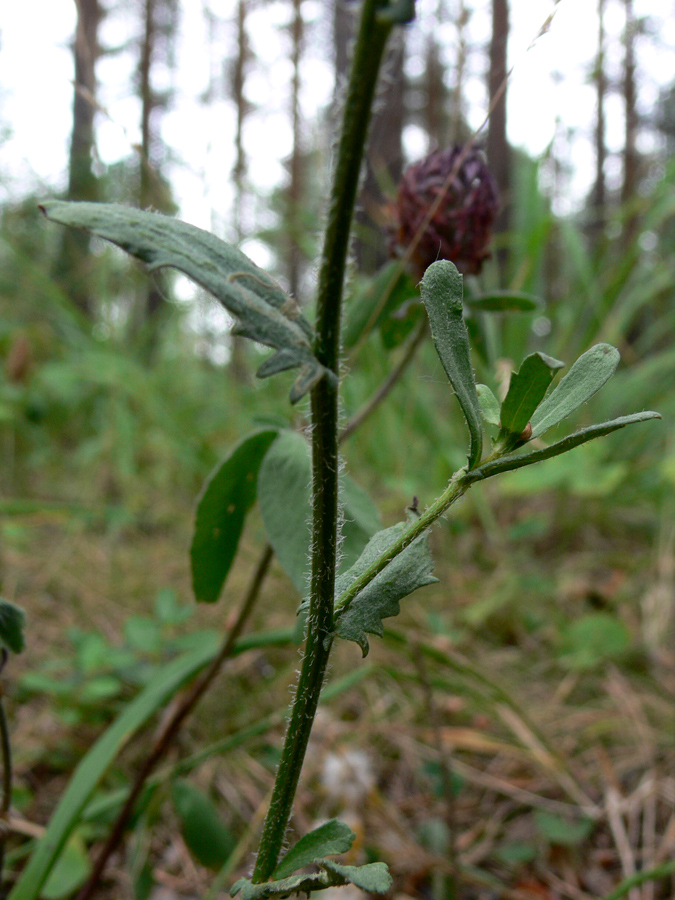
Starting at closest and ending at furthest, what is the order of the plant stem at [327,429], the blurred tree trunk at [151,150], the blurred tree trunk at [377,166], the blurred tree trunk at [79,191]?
the plant stem at [327,429]
the blurred tree trunk at [151,150]
the blurred tree trunk at [377,166]
the blurred tree trunk at [79,191]

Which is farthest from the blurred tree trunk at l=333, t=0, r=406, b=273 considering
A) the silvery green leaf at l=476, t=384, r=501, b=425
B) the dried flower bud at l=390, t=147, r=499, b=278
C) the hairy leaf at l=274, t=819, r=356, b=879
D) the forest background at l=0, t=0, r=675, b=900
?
the hairy leaf at l=274, t=819, r=356, b=879

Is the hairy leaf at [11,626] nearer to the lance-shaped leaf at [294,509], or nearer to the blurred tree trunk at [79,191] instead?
the lance-shaped leaf at [294,509]

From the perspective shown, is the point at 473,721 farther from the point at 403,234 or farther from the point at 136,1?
the point at 136,1

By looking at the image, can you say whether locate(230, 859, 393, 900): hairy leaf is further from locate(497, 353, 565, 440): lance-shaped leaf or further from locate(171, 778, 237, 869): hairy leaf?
locate(171, 778, 237, 869): hairy leaf

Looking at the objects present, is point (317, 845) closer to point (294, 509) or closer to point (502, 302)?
point (294, 509)

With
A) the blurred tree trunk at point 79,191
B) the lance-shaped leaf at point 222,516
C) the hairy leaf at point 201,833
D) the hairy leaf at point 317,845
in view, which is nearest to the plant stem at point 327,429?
the hairy leaf at point 317,845

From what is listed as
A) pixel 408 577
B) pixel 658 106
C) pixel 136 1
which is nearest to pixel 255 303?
pixel 408 577
